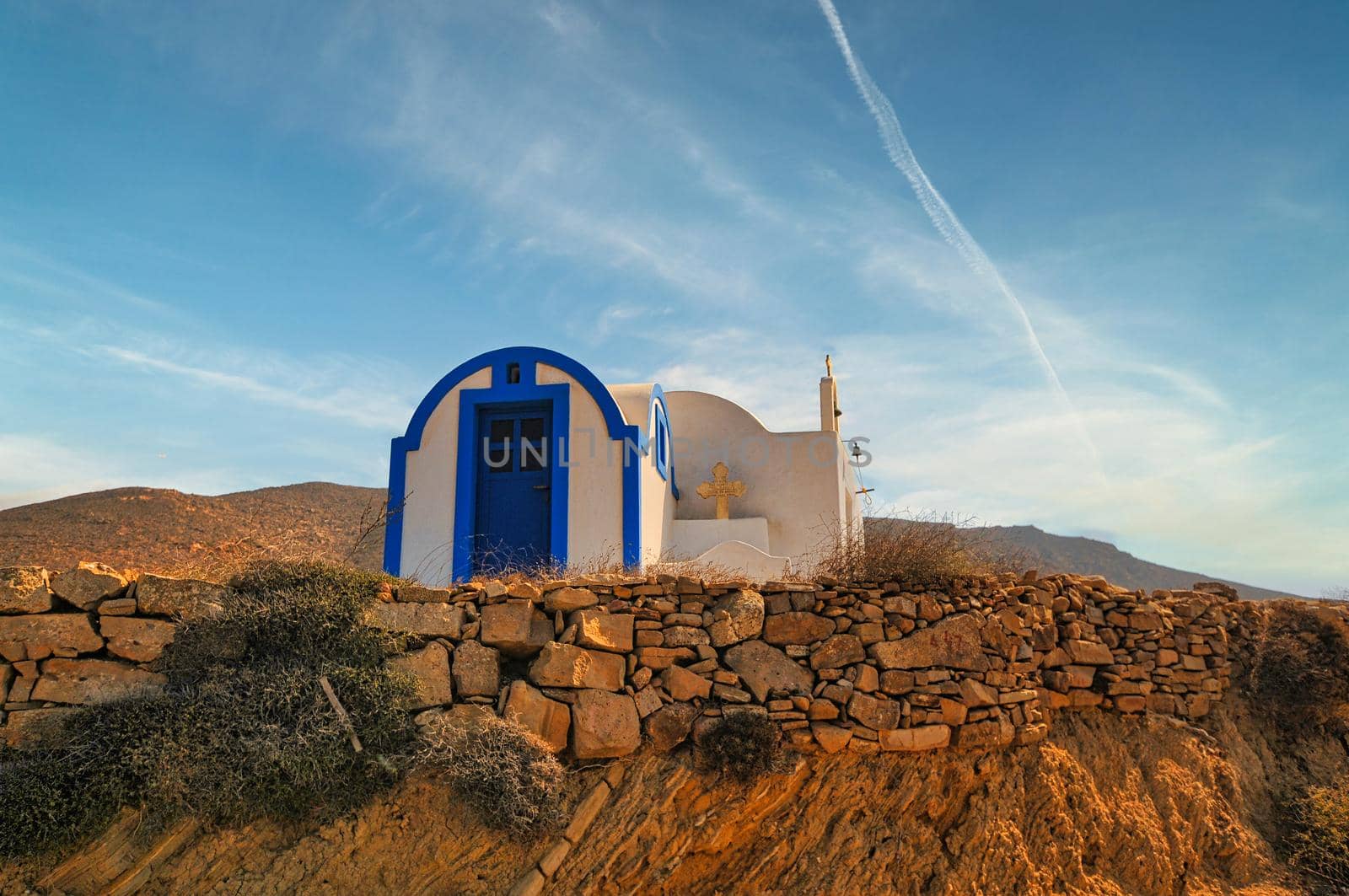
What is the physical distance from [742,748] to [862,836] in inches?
45.8

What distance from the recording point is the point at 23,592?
7000mm

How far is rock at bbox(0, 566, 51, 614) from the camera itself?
697 cm

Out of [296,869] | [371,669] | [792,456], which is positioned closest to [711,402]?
[792,456]

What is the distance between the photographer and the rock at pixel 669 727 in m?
7.33

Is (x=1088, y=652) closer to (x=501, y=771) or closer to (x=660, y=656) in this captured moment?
(x=660, y=656)

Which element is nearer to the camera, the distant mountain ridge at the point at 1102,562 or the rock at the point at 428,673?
the rock at the point at 428,673

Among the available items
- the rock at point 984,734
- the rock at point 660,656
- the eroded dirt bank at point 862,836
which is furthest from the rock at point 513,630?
the rock at point 984,734

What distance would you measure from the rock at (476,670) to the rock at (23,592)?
3016 mm

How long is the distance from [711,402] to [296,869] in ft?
30.1

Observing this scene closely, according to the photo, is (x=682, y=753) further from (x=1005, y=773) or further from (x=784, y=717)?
(x=1005, y=773)

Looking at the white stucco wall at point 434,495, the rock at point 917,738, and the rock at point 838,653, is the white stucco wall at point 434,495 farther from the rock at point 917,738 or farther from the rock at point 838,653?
the rock at point 917,738

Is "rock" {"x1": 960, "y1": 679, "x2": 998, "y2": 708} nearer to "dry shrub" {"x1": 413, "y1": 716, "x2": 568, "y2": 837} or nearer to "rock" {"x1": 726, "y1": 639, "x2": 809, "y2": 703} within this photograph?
"rock" {"x1": 726, "y1": 639, "x2": 809, "y2": 703}

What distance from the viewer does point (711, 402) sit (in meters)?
14.3

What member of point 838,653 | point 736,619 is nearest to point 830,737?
point 838,653
